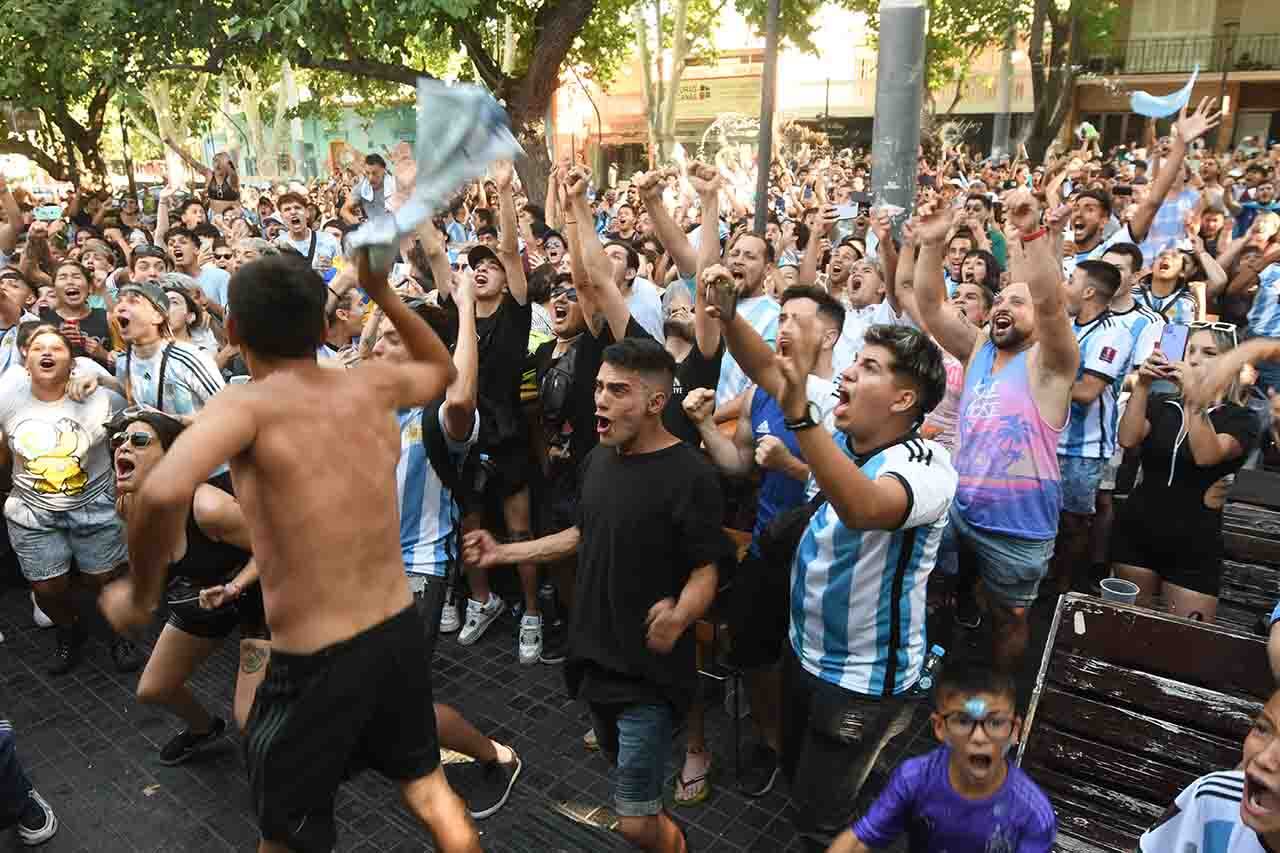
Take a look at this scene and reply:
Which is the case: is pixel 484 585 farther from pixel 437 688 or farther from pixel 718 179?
pixel 718 179

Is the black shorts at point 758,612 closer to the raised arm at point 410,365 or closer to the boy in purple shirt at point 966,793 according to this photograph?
the boy in purple shirt at point 966,793

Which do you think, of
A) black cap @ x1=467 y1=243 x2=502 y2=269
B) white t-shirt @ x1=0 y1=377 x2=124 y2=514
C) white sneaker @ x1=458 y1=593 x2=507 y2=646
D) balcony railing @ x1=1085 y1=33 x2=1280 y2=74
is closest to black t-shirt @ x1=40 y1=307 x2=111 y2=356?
white t-shirt @ x1=0 y1=377 x2=124 y2=514

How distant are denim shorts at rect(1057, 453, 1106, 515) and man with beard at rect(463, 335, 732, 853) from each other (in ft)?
9.28

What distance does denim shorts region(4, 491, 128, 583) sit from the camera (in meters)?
4.90

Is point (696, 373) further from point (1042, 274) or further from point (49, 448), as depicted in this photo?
point (49, 448)

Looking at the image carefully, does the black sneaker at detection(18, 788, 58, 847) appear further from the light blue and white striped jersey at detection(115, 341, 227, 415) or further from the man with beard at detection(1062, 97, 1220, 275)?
the man with beard at detection(1062, 97, 1220, 275)

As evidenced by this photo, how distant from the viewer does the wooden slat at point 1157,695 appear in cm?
296

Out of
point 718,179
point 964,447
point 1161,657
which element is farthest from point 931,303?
point 1161,657

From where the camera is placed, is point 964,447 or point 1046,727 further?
point 964,447

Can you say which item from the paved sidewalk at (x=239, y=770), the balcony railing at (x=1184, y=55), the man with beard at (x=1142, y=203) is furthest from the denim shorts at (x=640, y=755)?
the balcony railing at (x=1184, y=55)

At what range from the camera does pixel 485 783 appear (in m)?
3.92

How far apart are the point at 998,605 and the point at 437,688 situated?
2.78 meters

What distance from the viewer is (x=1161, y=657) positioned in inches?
126

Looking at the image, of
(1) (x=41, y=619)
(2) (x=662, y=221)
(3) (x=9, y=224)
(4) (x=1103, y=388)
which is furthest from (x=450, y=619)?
(3) (x=9, y=224)
